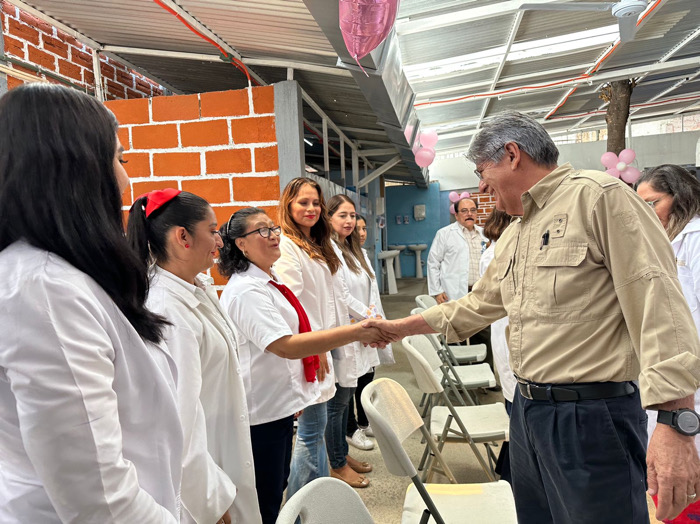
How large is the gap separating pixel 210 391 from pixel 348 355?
121 centimetres

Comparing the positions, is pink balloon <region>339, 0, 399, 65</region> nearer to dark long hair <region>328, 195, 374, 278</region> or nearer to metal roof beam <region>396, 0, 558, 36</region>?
dark long hair <region>328, 195, 374, 278</region>

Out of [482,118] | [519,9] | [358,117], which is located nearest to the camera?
[519,9]

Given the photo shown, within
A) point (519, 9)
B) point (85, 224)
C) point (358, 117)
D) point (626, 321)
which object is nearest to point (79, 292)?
point (85, 224)

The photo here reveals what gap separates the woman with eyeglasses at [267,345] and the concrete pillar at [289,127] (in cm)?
75

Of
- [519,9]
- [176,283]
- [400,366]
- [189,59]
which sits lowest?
[400,366]

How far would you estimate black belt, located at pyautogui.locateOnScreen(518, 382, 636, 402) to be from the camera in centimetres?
121

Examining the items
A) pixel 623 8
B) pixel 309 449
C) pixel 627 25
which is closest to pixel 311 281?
pixel 309 449

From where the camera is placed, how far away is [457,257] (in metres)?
5.00

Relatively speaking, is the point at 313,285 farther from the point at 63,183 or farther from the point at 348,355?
the point at 63,183

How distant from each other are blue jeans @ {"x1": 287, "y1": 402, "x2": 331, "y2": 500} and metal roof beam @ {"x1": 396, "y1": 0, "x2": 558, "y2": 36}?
9.37 feet

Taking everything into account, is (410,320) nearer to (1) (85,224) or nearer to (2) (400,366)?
(1) (85,224)

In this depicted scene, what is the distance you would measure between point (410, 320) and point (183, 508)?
113 centimetres

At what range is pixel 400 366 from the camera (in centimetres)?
505

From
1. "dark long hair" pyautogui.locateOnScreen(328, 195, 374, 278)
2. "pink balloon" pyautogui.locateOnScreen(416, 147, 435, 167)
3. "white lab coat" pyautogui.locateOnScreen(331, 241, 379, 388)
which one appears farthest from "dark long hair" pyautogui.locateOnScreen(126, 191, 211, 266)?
"pink balloon" pyautogui.locateOnScreen(416, 147, 435, 167)
